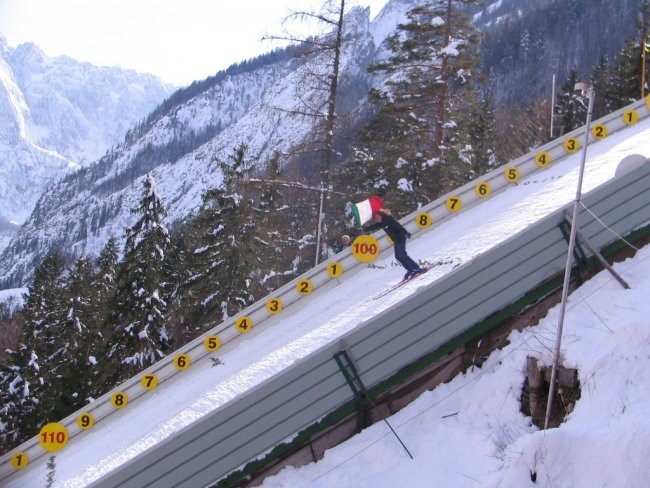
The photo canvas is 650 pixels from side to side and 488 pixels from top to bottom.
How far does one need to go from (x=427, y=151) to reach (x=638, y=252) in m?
16.7

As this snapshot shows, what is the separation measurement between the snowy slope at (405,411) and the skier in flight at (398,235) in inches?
21.8

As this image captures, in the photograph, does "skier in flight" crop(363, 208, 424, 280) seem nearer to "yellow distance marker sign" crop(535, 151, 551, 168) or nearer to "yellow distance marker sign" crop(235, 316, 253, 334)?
"yellow distance marker sign" crop(235, 316, 253, 334)

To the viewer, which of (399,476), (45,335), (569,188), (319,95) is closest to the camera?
(399,476)

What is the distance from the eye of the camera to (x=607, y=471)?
15.1 feet

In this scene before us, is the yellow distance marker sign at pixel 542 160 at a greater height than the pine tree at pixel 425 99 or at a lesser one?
lesser

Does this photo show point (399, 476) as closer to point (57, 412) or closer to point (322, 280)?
point (322, 280)

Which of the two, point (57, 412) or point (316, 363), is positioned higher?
point (57, 412)

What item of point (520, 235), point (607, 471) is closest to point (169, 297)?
point (520, 235)

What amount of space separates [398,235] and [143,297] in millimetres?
17547

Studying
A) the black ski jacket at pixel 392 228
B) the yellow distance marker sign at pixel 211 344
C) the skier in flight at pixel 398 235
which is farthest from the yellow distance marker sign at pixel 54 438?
the black ski jacket at pixel 392 228

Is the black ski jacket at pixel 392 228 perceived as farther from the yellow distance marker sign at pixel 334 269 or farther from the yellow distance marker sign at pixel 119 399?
the yellow distance marker sign at pixel 119 399

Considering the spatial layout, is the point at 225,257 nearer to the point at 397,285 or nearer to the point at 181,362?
the point at 181,362

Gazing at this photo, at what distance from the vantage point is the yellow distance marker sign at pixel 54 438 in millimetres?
12703

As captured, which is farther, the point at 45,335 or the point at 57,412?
the point at 45,335
